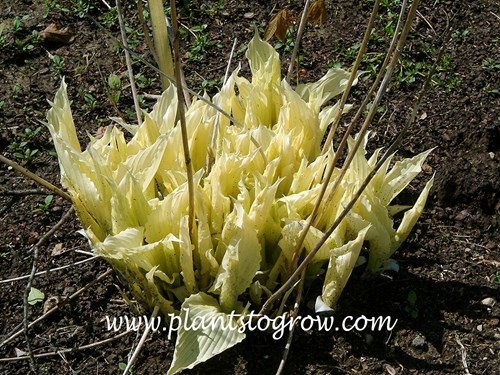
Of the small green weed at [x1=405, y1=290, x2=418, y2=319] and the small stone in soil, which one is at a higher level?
the small green weed at [x1=405, y1=290, x2=418, y2=319]

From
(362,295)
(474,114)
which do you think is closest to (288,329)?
(362,295)

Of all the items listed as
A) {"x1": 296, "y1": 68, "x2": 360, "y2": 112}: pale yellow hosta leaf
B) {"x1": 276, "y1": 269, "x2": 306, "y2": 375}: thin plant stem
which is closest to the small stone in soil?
{"x1": 276, "y1": 269, "x2": 306, "y2": 375}: thin plant stem

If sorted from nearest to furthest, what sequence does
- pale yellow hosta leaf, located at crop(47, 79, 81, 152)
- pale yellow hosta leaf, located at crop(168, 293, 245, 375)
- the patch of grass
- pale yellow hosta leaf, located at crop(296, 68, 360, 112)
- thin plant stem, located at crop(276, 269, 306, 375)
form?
1. pale yellow hosta leaf, located at crop(168, 293, 245, 375)
2. thin plant stem, located at crop(276, 269, 306, 375)
3. pale yellow hosta leaf, located at crop(47, 79, 81, 152)
4. pale yellow hosta leaf, located at crop(296, 68, 360, 112)
5. the patch of grass

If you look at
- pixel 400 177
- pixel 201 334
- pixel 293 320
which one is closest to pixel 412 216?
pixel 400 177

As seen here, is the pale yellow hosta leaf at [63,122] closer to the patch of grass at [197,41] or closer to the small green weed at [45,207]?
the small green weed at [45,207]

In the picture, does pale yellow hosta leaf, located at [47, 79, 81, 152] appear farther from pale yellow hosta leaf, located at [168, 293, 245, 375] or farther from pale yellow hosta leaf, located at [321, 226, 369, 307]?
pale yellow hosta leaf, located at [321, 226, 369, 307]

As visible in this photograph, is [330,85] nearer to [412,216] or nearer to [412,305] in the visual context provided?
[412,216]

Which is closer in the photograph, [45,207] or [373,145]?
[45,207]

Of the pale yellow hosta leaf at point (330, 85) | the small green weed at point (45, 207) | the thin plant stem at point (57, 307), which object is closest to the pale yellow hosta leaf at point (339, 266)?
the pale yellow hosta leaf at point (330, 85)
